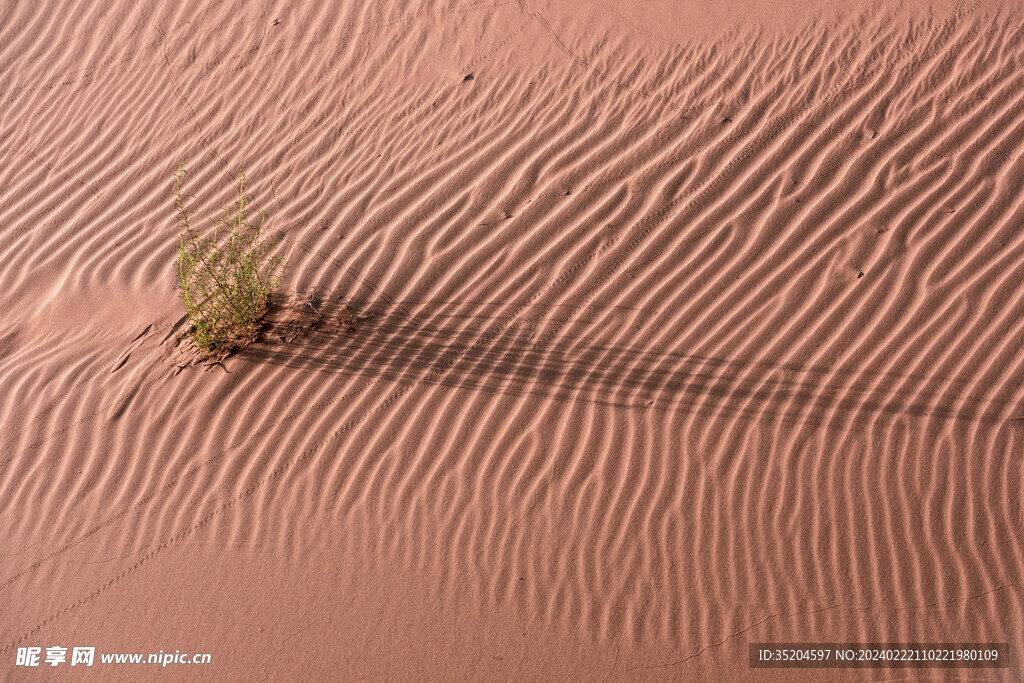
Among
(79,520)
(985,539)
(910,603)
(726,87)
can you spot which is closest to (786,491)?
(910,603)

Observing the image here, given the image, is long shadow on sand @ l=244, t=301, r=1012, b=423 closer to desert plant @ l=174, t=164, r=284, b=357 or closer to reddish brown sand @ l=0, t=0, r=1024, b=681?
reddish brown sand @ l=0, t=0, r=1024, b=681

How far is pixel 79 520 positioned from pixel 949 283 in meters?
5.16

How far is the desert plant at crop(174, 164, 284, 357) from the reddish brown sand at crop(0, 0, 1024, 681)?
16cm

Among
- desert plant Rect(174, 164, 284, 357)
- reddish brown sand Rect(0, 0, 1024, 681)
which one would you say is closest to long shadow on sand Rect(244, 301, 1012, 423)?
reddish brown sand Rect(0, 0, 1024, 681)

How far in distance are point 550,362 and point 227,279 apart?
2174 millimetres

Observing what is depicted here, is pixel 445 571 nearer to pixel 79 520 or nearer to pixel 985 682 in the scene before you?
pixel 79 520

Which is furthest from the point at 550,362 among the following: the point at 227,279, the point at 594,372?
the point at 227,279

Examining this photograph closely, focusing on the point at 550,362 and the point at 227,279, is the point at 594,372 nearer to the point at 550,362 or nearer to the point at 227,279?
the point at 550,362

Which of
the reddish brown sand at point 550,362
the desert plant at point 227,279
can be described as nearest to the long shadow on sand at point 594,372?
the reddish brown sand at point 550,362

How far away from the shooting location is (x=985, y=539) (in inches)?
132

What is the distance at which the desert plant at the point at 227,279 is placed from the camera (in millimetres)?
4176

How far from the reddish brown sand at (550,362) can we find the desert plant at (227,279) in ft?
0.53

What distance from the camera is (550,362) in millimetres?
4016

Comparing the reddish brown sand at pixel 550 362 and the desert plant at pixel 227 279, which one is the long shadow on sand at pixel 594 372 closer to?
the reddish brown sand at pixel 550 362
